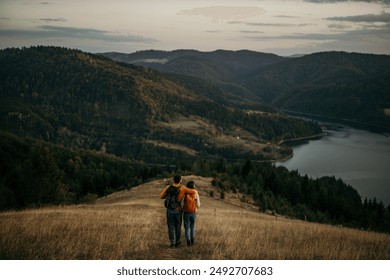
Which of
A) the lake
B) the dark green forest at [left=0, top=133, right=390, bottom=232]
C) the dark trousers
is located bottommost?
the lake

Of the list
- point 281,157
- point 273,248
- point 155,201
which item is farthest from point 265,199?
point 281,157

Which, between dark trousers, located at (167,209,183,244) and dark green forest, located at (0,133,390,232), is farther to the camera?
dark green forest, located at (0,133,390,232)

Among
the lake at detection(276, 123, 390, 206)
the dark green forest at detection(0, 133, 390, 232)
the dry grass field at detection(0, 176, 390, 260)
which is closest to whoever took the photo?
the dry grass field at detection(0, 176, 390, 260)

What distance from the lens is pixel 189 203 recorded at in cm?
1180

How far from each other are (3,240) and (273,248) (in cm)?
689

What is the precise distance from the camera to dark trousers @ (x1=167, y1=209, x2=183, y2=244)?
11.8m

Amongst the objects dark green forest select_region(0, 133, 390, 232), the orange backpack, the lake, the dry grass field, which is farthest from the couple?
the lake

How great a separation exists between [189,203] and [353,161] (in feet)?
469

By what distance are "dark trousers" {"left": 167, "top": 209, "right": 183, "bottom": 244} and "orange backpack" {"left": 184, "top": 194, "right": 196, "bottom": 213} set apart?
0.71 feet

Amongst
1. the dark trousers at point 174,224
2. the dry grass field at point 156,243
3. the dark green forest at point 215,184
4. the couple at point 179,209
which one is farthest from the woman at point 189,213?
the dark green forest at point 215,184

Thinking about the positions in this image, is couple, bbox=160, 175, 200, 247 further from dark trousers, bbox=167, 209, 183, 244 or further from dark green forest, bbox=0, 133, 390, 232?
dark green forest, bbox=0, 133, 390, 232

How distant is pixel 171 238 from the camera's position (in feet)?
38.5

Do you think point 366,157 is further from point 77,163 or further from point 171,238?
point 171,238
